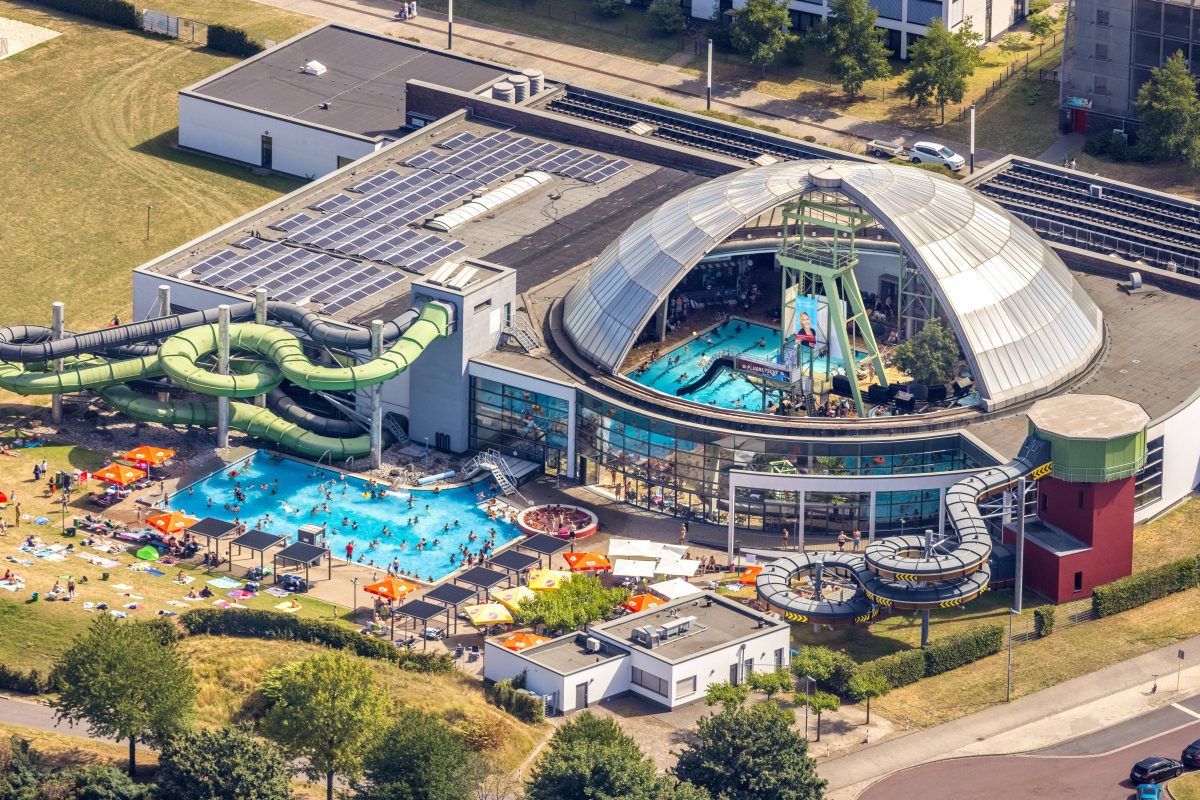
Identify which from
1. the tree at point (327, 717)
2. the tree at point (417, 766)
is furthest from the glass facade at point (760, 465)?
the tree at point (417, 766)

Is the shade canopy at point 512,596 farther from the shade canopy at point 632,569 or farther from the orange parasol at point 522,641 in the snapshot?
the shade canopy at point 632,569

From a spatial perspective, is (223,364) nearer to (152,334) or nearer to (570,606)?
(152,334)

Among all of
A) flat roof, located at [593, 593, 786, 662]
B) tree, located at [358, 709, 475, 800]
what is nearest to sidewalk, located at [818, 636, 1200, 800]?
flat roof, located at [593, 593, 786, 662]

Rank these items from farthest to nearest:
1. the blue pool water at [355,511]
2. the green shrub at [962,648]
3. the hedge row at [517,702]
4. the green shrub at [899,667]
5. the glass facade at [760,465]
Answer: the blue pool water at [355,511], the glass facade at [760,465], the green shrub at [962,648], the green shrub at [899,667], the hedge row at [517,702]

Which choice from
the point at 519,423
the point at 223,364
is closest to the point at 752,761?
the point at 519,423

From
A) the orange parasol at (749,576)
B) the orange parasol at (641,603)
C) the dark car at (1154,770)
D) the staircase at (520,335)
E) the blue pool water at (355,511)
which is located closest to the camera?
the dark car at (1154,770)

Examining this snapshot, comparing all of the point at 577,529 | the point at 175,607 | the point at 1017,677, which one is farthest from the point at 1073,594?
the point at 175,607

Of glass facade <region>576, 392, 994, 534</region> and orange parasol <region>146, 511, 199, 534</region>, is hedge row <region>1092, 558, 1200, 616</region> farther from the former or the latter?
orange parasol <region>146, 511, 199, 534</region>
